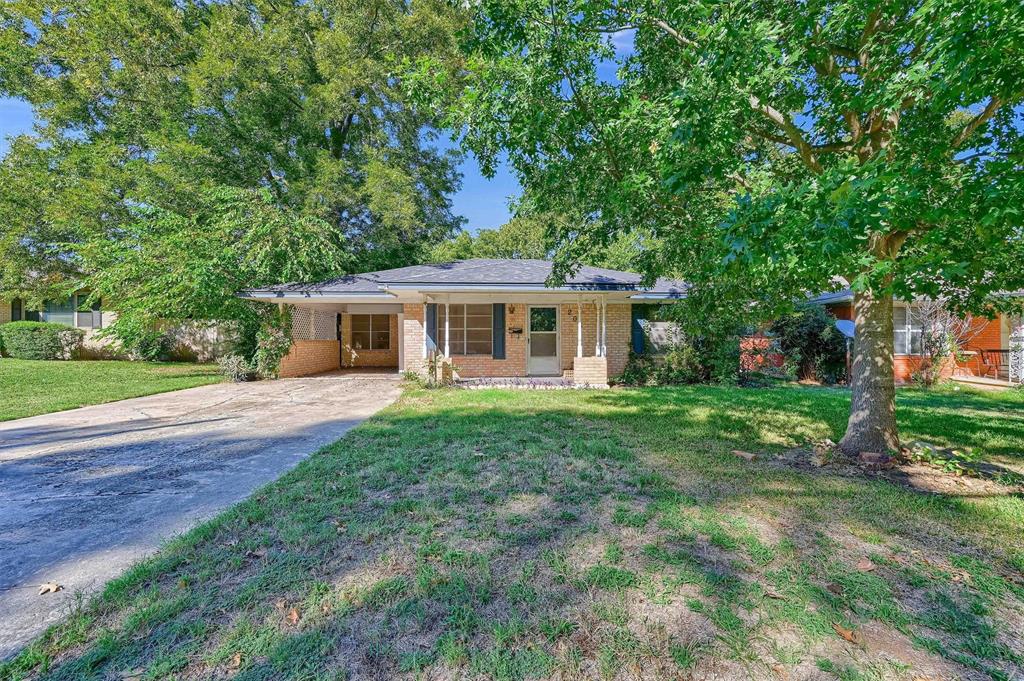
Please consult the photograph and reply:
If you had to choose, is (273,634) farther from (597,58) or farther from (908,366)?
(908,366)

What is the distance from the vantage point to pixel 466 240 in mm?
27547

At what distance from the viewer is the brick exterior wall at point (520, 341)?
496 inches

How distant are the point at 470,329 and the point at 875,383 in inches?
383

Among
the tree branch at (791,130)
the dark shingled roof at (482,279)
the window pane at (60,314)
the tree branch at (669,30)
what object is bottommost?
the window pane at (60,314)

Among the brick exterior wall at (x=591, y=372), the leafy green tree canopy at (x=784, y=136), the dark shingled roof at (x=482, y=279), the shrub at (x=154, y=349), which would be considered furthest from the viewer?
the shrub at (x=154, y=349)

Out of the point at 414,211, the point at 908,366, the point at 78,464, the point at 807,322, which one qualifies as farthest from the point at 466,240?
the point at 78,464

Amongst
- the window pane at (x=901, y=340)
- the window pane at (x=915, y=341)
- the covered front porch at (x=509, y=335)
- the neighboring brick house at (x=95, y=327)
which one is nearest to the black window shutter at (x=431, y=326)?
the covered front porch at (x=509, y=335)

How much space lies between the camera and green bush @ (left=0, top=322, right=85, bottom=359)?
54.3 ft

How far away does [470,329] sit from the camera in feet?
42.8

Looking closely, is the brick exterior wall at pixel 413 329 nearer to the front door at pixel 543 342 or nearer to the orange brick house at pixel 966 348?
the front door at pixel 543 342

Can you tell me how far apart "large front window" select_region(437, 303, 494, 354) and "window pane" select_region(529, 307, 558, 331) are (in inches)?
48.1

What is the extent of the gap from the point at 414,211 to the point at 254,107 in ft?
24.2

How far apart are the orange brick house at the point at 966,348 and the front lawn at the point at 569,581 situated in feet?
38.1

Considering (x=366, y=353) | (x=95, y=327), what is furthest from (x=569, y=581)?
(x=95, y=327)
